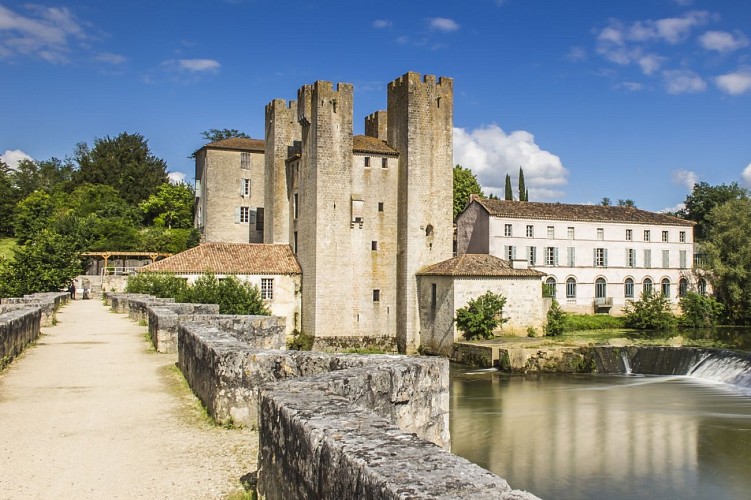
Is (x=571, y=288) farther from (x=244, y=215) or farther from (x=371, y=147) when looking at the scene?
(x=244, y=215)

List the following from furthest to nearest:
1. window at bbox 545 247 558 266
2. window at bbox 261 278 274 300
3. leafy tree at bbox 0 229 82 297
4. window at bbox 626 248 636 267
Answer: window at bbox 626 248 636 267 < window at bbox 545 247 558 266 < window at bbox 261 278 274 300 < leafy tree at bbox 0 229 82 297

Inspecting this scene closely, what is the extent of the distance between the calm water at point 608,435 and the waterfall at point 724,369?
93 cm

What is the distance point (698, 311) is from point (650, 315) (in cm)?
591

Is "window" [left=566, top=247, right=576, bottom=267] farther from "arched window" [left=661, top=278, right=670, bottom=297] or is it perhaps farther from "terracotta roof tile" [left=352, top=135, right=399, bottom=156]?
"terracotta roof tile" [left=352, top=135, right=399, bottom=156]

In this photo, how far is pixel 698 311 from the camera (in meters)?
49.6

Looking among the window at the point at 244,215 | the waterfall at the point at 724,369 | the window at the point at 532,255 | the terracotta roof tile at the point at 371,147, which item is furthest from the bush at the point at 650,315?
the window at the point at 244,215

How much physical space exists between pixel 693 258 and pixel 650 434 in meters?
40.3

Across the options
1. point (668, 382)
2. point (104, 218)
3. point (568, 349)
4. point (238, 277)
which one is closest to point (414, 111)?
point (238, 277)

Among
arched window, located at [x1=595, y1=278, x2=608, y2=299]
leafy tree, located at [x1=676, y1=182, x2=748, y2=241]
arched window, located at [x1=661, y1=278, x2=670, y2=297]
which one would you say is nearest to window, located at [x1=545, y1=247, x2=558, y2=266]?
arched window, located at [x1=595, y1=278, x2=608, y2=299]

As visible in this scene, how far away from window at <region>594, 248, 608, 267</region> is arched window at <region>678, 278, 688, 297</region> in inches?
304

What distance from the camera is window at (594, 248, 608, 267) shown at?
5034cm

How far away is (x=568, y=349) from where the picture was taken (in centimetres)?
3162

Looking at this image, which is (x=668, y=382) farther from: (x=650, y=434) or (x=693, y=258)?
(x=693, y=258)

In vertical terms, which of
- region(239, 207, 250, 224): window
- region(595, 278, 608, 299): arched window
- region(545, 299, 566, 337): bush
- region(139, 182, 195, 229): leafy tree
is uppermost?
region(139, 182, 195, 229): leafy tree
